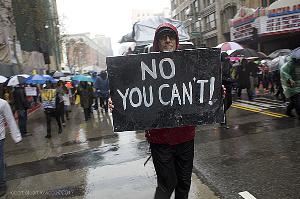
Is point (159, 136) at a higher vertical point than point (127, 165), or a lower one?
higher

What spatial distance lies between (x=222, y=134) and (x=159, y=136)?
17.2 feet

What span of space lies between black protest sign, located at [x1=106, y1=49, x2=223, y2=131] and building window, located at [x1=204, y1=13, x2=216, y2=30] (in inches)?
1557

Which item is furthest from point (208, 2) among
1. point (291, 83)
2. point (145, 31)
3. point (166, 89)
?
point (166, 89)

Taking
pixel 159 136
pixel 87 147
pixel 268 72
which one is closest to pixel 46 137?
pixel 87 147

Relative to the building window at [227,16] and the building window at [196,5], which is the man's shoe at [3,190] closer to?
the building window at [227,16]

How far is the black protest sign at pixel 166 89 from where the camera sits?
3.36 metres

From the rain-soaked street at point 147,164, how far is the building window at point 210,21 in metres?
32.8

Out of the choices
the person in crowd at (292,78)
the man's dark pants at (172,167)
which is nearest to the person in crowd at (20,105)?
the person in crowd at (292,78)

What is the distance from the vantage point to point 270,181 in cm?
495

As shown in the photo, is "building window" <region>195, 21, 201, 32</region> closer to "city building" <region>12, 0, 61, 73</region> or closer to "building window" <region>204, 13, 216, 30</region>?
"building window" <region>204, 13, 216, 30</region>

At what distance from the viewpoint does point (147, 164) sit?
21.1 ft

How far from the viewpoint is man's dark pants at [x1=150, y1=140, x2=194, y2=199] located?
10.9ft

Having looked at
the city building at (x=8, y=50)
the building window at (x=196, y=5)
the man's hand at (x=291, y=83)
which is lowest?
the man's hand at (x=291, y=83)

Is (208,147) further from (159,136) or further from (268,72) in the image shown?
(268,72)
